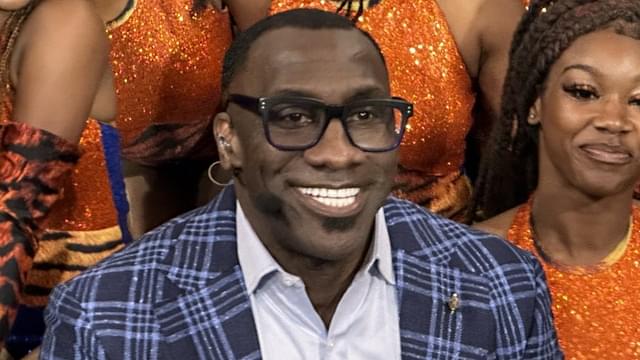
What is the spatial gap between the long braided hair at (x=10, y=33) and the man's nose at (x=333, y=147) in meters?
0.56

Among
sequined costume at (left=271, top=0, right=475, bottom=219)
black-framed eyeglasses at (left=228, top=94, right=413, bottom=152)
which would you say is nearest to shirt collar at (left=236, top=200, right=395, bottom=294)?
black-framed eyeglasses at (left=228, top=94, right=413, bottom=152)

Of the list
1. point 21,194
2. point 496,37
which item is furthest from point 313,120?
point 496,37

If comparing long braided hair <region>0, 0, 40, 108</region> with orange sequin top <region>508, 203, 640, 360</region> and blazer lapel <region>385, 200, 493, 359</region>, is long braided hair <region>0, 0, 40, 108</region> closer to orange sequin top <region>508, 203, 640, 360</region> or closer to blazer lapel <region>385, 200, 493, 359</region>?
blazer lapel <region>385, 200, 493, 359</region>

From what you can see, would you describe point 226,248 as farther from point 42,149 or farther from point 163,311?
point 42,149

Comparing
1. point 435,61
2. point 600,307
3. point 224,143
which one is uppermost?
point 435,61

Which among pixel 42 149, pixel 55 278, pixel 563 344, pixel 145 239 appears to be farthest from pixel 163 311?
pixel 563 344

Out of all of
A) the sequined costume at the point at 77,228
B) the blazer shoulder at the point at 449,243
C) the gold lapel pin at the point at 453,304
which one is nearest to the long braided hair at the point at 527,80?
the blazer shoulder at the point at 449,243

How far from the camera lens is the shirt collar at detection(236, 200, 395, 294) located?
1.21 meters

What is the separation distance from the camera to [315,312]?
1.23 meters

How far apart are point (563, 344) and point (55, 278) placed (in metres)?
0.72

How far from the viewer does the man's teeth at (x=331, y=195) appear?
3.78ft

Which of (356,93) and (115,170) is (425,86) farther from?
(356,93)

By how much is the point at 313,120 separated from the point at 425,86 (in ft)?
2.17

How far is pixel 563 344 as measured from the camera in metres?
1.58
